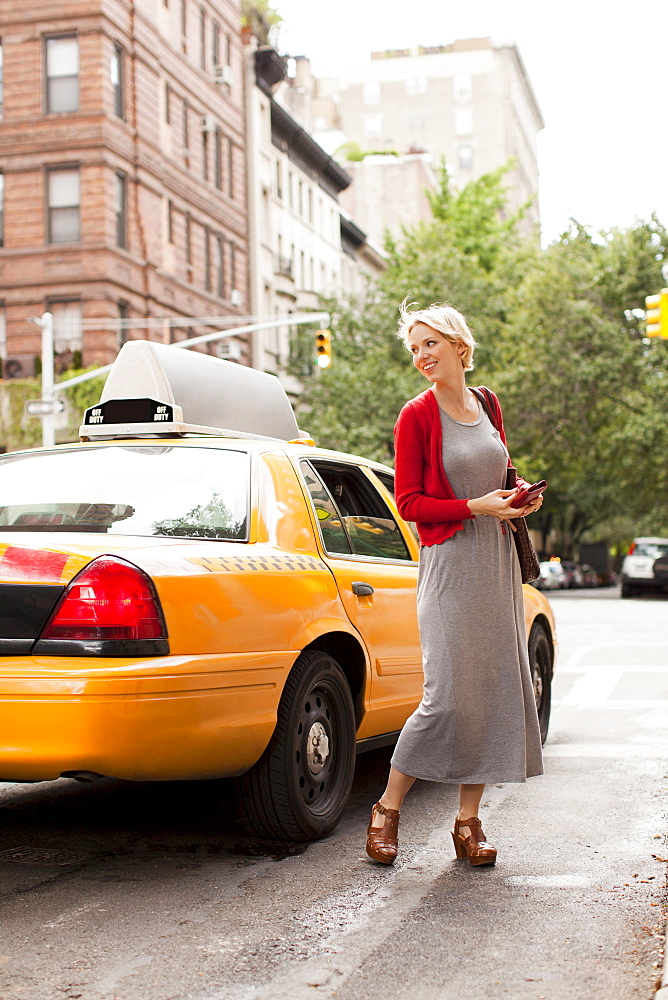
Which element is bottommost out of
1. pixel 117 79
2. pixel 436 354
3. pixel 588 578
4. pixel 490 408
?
pixel 588 578

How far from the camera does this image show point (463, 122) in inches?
3853

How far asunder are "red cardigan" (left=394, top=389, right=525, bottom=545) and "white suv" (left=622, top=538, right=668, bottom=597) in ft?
107

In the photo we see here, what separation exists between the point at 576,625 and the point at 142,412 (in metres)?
14.0

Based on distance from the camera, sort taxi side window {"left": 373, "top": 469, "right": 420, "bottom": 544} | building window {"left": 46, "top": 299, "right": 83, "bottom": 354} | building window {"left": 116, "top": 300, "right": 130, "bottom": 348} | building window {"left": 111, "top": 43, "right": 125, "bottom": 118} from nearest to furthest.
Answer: taxi side window {"left": 373, "top": 469, "right": 420, "bottom": 544}, building window {"left": 46, "top": 299, "right": 83, "bottom": 354}, building window {"left": 116, "top": 300, "right": 130, "bottom": 348}, building window {"left": 111, "top": 43, "right": 125, "bottom": 118}

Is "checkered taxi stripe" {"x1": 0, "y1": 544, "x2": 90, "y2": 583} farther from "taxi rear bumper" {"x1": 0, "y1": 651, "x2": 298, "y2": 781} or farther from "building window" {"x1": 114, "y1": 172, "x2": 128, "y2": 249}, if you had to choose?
"building window" {"x1": 114, "y1": 172, "x2": 128, "y2": 249}

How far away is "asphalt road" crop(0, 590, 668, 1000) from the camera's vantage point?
370 cm

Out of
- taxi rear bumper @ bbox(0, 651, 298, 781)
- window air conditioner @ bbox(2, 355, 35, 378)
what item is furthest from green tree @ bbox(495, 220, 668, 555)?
taxi rear bumper @ bbox(0, 651, 298, 781)

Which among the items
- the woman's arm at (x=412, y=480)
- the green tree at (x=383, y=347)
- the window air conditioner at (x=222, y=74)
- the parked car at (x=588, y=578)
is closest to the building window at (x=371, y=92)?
the parked car at (x=588, y=578)

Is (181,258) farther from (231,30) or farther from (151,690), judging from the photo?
(151,690)

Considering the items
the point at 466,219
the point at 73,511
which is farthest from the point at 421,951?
the point at 466,219

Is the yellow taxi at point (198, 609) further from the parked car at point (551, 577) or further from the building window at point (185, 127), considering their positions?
the parked car at point (551, 577)

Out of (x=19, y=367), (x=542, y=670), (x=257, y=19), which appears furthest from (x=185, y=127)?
(x=542, y=670)

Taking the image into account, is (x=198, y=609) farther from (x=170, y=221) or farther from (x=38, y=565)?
(x=170, y=221)

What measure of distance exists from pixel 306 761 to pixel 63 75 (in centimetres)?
3205
